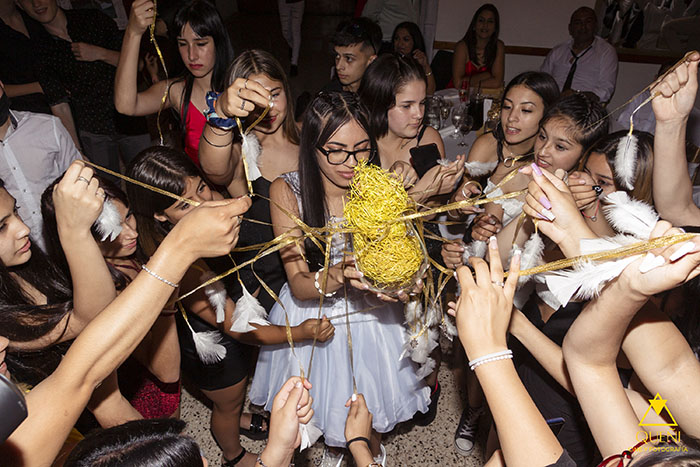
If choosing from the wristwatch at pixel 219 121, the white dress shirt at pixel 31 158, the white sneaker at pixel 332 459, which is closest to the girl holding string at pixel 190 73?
the white dress shirt at pixel 31 158

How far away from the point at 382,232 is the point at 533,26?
273 inches

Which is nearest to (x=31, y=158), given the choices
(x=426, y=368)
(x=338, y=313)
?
(x=338, y=313)

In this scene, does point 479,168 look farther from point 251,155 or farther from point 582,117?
point 251,155

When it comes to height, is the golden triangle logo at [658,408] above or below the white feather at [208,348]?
above

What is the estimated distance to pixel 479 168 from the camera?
285cm

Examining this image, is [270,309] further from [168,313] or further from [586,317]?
[586,317]

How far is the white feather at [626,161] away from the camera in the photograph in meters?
2.12

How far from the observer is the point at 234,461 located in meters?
2.63

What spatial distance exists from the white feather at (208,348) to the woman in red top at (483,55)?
172 inches

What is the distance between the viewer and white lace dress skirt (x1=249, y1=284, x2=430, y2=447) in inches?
84.1

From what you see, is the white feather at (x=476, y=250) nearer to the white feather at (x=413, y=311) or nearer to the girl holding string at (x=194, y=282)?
the white feather at (x=413, y=311)

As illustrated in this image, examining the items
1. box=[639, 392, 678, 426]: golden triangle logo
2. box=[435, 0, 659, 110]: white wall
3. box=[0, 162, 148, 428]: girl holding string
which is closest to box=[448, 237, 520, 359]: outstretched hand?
box=[639, 392, 678, 426]: golden triangle logo

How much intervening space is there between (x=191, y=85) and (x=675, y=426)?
10.9 feet

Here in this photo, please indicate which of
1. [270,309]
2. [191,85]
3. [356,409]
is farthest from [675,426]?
[191,85]
